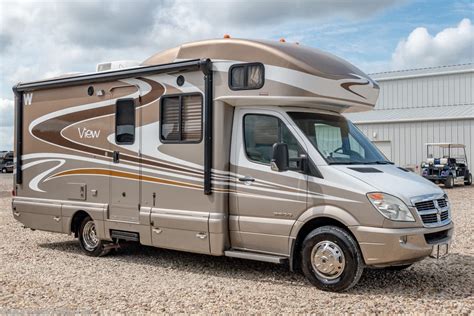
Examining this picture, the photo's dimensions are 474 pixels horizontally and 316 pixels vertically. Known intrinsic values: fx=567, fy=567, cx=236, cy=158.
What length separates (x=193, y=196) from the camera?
8.09 metres

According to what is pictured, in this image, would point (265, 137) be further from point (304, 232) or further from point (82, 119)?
point (82, 119)

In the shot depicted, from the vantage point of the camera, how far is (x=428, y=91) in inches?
1252

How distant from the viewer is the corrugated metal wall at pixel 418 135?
30.1m

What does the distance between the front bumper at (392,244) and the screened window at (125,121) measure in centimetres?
392

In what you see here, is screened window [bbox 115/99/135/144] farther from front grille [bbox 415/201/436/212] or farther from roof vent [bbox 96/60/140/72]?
front grille [bbox 415/201/436/212]

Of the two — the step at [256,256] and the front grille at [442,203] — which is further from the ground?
the front grille at [442,203]

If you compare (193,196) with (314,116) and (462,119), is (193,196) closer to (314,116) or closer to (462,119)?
(314,116)

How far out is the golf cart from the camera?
2669 cm

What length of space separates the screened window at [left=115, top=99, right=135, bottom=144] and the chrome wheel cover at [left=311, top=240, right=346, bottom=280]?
138 inches

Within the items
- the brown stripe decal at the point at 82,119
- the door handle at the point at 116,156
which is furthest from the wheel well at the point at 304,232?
the door handle at the point at 116,156

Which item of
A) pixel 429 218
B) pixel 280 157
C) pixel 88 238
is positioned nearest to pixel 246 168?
pixel 280 157

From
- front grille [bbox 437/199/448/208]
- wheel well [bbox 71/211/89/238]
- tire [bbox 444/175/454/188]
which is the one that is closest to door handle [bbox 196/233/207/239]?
wheel well [bbox 71/211/89/238]

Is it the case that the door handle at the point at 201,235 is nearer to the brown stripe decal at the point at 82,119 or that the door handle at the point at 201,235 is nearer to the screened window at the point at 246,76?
the brown stripe decal at the point at 82,119

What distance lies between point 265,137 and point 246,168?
493 mm
